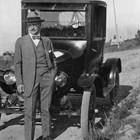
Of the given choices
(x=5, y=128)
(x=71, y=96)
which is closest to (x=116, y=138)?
(x=5, y=128)

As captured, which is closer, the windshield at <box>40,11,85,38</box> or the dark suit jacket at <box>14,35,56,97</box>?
the dark suit jacket at <box>14,35,56,97</box>

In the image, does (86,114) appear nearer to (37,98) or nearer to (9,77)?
(37,98)

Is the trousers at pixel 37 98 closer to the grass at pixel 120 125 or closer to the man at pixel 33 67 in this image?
the man at pixel 33 67

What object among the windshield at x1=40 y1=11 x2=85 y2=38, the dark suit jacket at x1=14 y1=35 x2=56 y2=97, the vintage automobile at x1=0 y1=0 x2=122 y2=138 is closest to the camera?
the dark suit jacket at x1=14 y1=35 x2=56 y2=97

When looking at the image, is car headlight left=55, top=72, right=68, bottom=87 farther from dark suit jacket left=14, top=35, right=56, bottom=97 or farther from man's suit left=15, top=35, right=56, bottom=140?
dark suit jacket left=14, top=35, right=56, bottom=97

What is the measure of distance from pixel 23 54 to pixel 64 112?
124 centimetres

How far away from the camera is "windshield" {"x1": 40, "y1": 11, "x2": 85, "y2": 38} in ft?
22.5

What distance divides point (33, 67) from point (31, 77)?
152mm

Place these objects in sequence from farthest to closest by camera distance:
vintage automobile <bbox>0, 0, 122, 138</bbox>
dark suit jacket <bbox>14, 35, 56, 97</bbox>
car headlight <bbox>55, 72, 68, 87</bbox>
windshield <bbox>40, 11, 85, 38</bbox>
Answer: windshield <bbox>40, 11, 85, 38</bbox>
vintage automobile <bbox>0, 0, 122, 138</bbox>
car headlight <bbox>55, 72, 68, 87</bbox>
dark suit jacket <bbox>14, 35, 56, 97</bbox>

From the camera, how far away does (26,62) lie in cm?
532

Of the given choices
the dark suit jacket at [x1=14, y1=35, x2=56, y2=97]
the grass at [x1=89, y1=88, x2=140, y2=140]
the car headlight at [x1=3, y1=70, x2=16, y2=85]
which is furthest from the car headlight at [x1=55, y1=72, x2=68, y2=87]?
the grass at [x1=89, y1=88, x2=140, y2=140]

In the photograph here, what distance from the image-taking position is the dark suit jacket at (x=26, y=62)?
17.4ft

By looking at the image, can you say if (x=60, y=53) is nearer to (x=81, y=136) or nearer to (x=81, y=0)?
(x=81, y=0)

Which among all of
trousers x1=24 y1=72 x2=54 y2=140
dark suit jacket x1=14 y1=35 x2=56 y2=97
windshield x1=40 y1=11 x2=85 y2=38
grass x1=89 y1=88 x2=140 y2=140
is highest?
windshield x1=40 y1=11 x2=85 y2=38
